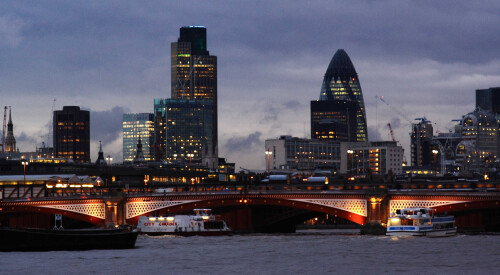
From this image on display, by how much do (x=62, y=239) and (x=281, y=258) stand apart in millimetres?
29900

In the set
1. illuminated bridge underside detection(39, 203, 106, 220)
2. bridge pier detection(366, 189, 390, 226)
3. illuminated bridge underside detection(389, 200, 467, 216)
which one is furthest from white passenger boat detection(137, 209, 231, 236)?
illuminated bridge underside detection(389, 200, 467, 216)

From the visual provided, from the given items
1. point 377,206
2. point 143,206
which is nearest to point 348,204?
point 377,206

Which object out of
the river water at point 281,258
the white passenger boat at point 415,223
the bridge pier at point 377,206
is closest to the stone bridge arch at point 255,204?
the bridge pier at point 377,206

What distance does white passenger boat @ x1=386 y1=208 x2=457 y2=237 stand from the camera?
148 m

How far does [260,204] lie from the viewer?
164 meters

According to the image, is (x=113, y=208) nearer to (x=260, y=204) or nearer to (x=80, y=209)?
(x=80, y=209)

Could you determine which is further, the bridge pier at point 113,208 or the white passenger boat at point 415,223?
the bridge pier at point 113,208

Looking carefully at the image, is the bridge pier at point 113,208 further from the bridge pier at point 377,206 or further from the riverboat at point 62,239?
the bridge pier at point 377,206

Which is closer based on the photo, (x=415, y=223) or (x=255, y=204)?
(x=415, y=223)

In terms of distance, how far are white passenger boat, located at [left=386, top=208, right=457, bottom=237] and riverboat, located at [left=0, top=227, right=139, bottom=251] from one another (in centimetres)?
3820

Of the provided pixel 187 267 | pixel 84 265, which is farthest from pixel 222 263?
pixel 84 265

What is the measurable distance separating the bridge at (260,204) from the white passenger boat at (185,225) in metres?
1.78

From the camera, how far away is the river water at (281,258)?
108m

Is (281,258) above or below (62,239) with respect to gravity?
below
